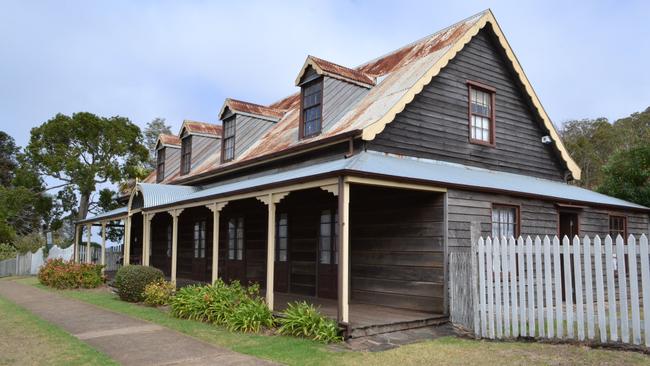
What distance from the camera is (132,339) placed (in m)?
9.47

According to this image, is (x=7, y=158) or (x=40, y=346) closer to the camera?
(x=40, y=346)

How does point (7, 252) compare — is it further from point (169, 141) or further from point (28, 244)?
point (169, 141)

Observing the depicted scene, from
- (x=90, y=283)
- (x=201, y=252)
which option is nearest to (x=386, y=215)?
(x=201, y=252)

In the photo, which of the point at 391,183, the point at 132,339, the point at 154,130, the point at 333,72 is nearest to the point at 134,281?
the point at 132,339

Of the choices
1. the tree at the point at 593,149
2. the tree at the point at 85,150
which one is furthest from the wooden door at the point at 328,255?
the tree at the point at 593,149

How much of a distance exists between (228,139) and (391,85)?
700 cm

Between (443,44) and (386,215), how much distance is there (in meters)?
5.58

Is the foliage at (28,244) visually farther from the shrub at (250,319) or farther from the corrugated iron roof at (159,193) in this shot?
the shrub at (250,319)

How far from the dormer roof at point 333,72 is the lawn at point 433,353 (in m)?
7.60

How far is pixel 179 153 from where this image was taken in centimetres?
2483

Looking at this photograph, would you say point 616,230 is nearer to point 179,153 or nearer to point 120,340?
point 120,340

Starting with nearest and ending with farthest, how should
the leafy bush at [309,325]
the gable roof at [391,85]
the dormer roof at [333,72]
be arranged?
the leafy bush at [309,325]
the gable roof at [391,85]
the dormer roof at [333,72]

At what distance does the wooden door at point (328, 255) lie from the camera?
43.9 ft

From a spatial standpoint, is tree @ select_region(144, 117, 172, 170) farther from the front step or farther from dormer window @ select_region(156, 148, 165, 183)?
the front step
